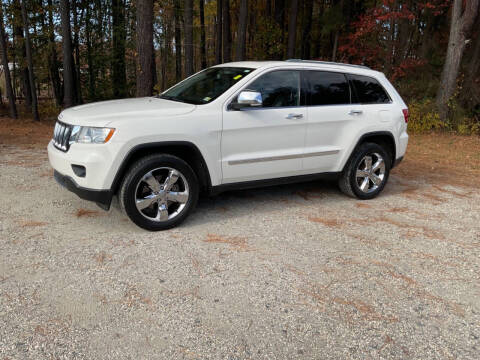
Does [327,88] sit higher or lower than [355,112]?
→ higher

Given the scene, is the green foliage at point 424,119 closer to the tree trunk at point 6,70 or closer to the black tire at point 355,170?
the black tire at point 355,170

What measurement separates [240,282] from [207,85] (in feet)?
9.01

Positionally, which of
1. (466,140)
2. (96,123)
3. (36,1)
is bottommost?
(466,140)

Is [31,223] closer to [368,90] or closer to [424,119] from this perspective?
[368,90]

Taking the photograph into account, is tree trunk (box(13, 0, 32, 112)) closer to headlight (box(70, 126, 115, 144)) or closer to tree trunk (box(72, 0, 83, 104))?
tree trunk (box(72, 0, 83, 104))

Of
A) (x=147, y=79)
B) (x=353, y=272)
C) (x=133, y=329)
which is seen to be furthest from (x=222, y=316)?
(x=147, y=79)

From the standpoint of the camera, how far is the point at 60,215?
4895 millimetres

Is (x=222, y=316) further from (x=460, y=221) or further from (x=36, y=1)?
(x=36, y=1)

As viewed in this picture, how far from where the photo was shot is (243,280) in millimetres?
3605

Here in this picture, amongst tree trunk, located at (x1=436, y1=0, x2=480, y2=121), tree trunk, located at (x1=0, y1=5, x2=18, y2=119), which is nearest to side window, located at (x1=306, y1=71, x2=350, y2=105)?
tree trunk, located at (x1=436, y1=0, x2=480, y2=121)

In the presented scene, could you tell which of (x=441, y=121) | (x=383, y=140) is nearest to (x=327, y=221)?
(x=383, y=140)

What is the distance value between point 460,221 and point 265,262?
2984 mm

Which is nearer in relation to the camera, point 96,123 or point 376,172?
point 96,123

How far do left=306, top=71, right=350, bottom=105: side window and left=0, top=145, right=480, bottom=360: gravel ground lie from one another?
1427 mm
